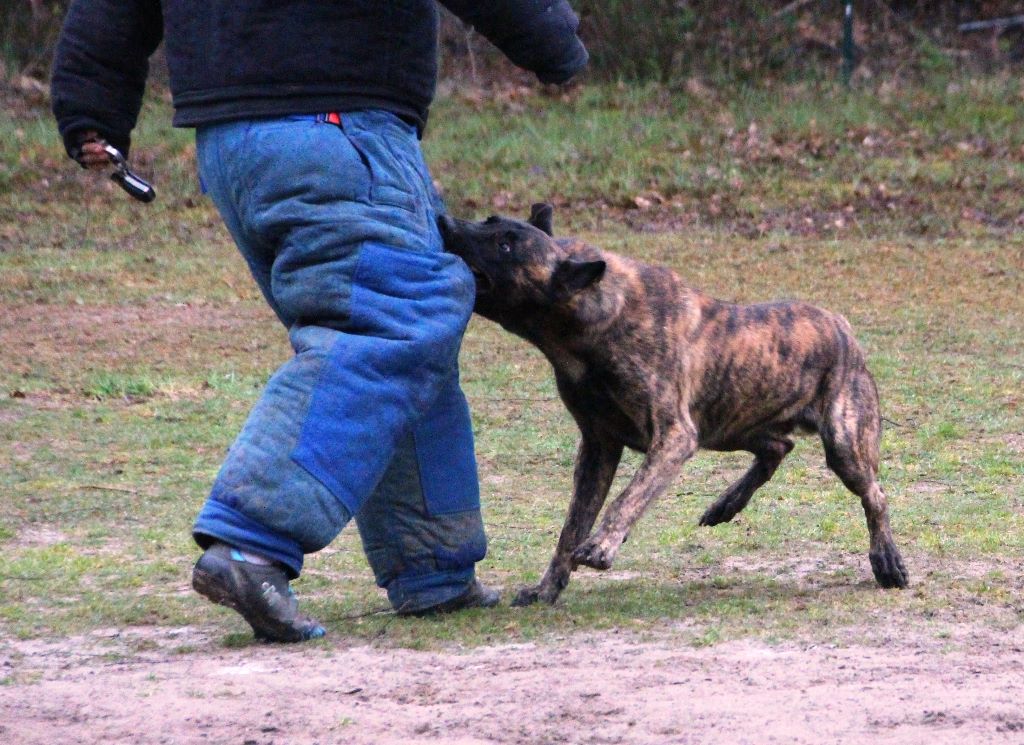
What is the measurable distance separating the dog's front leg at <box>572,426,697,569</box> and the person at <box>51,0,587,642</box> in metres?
0.69

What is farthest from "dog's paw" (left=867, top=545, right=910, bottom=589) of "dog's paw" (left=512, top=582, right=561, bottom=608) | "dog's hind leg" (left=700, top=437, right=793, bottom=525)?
"dog's paw" (left=512, top=582, right=561, bottom=608)

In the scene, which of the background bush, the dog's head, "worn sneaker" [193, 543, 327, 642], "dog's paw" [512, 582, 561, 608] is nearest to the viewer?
"worn sneaker" [193, 543, 327, 642]

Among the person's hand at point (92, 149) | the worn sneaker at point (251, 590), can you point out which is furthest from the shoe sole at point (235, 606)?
the person's hand at point (92, 149)

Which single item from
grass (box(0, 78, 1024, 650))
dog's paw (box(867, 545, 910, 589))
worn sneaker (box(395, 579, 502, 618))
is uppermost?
dog's paw (box(867, 545, 910, 589))

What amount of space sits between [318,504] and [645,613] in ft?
3.62

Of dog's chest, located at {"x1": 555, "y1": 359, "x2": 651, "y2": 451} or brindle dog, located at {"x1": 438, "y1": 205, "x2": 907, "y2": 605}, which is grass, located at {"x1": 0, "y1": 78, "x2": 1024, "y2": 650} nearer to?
brindle dog, located at {"x1": 438, "y1": 205, "x2": 907, "y2": 605}

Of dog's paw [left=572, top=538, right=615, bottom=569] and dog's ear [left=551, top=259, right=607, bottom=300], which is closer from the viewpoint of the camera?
dog's paw [left=572, top=538, right=615, bottom=569]

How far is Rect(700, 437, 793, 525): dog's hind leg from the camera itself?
229 inches

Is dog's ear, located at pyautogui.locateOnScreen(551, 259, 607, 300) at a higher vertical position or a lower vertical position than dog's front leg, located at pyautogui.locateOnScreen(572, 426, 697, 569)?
higher

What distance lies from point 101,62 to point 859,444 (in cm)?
267

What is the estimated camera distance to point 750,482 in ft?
19.4

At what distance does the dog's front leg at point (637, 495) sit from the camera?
5.00m

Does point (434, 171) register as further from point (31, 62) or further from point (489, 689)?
point (489, 689)

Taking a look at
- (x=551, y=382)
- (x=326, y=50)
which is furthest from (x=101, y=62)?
(x=551, y=382)
